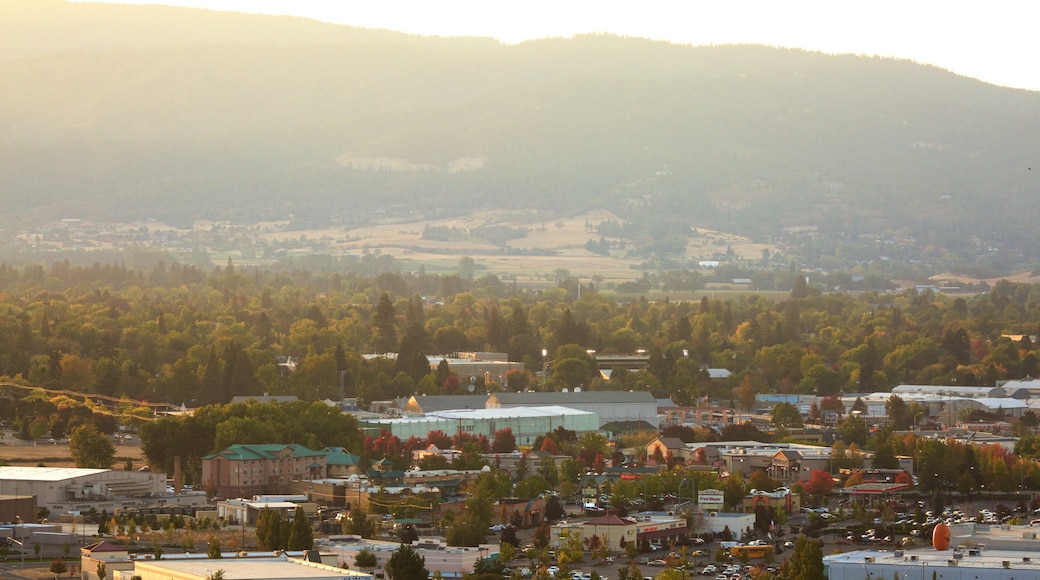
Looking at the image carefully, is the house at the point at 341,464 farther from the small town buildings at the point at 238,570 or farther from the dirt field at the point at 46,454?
the small town buildings at the point at 238,570

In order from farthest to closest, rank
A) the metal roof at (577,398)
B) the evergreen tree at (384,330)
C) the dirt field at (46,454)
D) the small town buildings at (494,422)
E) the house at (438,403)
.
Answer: the evergreen tree at (384,330)
the metal roof at (577,398)
the house at (438,403)
the small town buildings at (494,422)
the dirt field at (46,454)

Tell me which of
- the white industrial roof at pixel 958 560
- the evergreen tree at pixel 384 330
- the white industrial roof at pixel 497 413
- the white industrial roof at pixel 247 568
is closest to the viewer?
the white industrial roof at pixel 958 560

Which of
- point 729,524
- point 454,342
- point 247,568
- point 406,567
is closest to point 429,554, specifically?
point 406,567

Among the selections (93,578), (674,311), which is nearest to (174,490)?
(93,578)

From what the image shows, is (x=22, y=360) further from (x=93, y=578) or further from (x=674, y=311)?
(x=674, y=311)

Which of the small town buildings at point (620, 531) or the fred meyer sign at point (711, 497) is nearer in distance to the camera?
the small town buildings at point (620, 531)

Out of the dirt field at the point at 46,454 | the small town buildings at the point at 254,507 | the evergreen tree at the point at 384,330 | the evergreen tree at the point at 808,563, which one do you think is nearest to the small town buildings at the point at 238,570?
the evergreen tree at the point at 808,563

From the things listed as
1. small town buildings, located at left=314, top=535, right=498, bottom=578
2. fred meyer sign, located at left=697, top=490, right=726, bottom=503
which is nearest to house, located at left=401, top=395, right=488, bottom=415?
fred meyer sign, located at left=697, top=490, right=726, bottom=503
